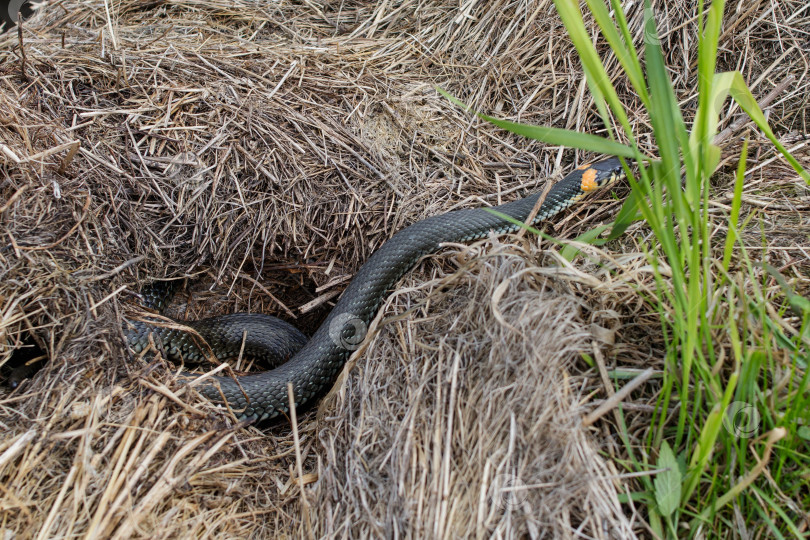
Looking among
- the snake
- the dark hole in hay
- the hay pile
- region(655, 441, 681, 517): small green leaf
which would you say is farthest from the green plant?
the dark hole in hay

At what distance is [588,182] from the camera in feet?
12.5

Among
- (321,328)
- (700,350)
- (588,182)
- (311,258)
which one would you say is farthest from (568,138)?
(311,258)

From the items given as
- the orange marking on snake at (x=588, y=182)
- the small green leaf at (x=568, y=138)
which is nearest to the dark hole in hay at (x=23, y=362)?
the small green leaf at (x=568, y=138)

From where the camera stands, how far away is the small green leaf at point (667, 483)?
1.85m

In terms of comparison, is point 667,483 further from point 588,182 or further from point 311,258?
point 311,258

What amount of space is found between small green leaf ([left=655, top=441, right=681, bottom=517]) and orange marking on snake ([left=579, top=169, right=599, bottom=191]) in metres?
2.23

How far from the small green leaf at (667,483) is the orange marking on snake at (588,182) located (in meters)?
2.23

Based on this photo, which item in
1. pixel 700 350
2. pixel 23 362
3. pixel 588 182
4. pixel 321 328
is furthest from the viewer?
pixel 588 182

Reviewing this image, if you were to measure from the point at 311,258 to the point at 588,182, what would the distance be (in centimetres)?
201

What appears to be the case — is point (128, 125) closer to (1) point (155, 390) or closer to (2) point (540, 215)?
(1) point (155, 390)

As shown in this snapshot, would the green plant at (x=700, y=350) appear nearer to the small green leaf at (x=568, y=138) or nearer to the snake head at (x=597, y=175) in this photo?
the small green leaf at (x=568, y=138)

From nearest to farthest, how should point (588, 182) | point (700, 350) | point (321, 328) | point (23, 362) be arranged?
point (700, 350)
point (23, 362)
point (321, 328)
point (588, 182)

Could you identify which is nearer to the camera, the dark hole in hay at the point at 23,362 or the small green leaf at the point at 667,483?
the small green leaf at the point at 667,483

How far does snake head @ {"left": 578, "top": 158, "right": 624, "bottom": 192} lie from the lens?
381cm
